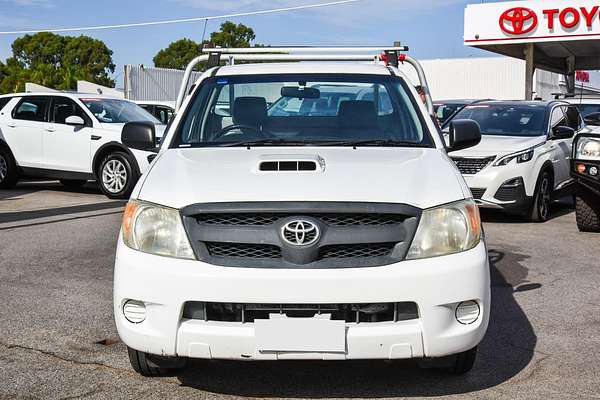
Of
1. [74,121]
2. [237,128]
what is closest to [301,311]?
[237,128]

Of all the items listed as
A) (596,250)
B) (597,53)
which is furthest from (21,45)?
Result: (596,250)

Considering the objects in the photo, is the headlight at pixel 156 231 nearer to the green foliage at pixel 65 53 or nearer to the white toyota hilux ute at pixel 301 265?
the white toyota hilux ute at pixel 301 265

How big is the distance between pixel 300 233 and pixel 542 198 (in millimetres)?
7983

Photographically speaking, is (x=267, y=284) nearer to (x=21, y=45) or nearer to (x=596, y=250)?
(x=596, y=250)

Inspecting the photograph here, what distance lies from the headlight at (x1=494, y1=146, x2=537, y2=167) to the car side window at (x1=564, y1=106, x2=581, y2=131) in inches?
83.8

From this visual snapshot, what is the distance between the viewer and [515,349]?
519cm

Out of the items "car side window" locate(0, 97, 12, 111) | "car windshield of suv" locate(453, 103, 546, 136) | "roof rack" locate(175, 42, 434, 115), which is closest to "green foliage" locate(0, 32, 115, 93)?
"car side window" locate(0, 97, 12, 111)

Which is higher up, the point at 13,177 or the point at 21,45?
the point at 21,45

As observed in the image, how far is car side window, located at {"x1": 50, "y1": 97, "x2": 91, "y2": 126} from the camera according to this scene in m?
14.2

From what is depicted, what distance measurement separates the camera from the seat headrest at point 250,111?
549 centimetres

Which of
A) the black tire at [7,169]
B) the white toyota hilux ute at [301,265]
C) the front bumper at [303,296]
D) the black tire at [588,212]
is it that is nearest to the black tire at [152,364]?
the white toyota hilux ute at [301,265]

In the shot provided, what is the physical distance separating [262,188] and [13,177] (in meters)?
11.4

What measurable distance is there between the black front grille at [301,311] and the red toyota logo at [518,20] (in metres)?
23.2

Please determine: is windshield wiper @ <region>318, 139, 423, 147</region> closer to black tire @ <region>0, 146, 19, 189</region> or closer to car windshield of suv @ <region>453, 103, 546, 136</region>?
car windshield of suv @ <region>453, 103, 546, 136</region>
